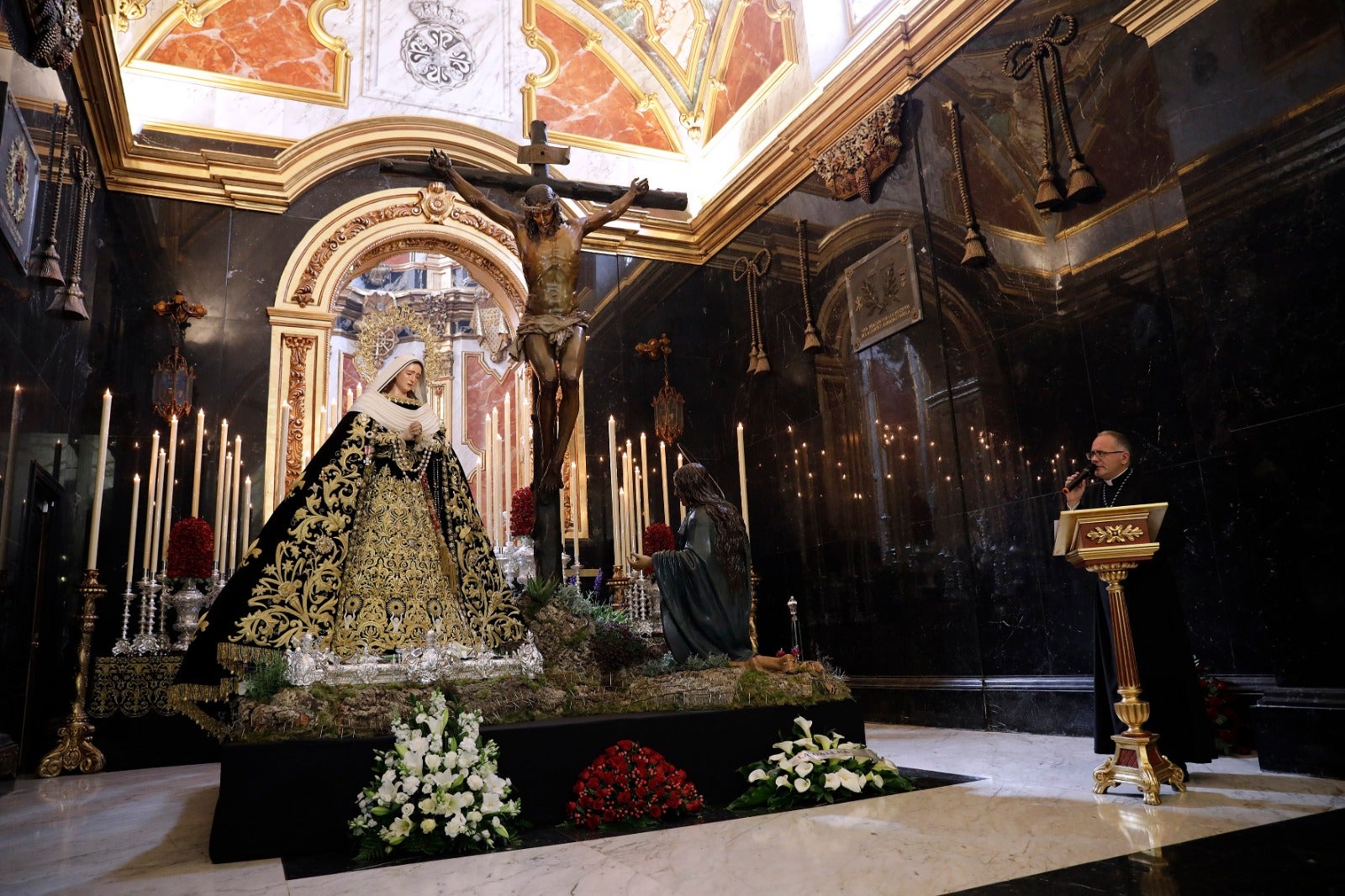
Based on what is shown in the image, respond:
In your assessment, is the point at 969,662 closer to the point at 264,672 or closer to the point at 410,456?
the point at 410,456

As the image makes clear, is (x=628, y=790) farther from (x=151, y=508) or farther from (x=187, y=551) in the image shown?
(x=151, y=508)

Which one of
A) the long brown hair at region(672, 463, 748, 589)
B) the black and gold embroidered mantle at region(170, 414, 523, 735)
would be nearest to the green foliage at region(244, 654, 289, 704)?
the black and gold embroidered mantle at region(170, 414, 523, 735)

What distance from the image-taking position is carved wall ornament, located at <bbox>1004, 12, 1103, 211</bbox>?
6320 millimetres

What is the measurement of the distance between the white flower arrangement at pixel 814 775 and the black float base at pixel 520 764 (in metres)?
0.12

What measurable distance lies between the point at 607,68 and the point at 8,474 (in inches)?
314

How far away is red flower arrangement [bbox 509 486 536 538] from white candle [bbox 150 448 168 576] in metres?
2.71

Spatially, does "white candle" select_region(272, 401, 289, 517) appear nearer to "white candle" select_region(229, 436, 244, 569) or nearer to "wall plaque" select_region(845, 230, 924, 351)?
"white candle" select_region(229, 436, 244, 569)

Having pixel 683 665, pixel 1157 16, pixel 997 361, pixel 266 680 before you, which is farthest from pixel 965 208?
pixel 266 680

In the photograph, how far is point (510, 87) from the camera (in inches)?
427

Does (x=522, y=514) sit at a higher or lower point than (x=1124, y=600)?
higher

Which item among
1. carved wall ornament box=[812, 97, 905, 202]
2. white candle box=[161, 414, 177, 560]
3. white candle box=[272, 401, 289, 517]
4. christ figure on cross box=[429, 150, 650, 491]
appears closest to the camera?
christ figure on cross box=[429, 150, 650, 491]

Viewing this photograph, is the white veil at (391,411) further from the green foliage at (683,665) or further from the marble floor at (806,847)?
the marble floor at (806,847)

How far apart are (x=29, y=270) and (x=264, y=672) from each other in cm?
381

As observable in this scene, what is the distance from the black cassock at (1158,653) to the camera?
4.38 m
